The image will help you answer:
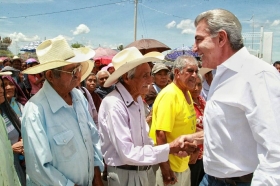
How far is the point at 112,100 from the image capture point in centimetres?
233

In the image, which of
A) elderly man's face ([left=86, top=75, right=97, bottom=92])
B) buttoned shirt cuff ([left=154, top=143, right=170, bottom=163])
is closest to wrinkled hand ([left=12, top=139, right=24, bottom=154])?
buttoned shirt cuff ([left=154, top=143, right=170, bottom=163])

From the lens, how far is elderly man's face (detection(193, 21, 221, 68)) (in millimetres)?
1812

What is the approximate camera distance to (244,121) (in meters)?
1.62

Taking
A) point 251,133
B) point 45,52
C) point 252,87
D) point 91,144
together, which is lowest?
point 91,144

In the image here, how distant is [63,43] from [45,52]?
0.17 meters

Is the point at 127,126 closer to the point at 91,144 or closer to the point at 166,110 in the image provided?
the point at 91,144

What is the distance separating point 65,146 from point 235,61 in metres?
1.38

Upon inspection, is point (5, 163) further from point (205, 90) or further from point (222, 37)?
point (205, 90)

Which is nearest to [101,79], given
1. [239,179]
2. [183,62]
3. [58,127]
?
A: [183,62]

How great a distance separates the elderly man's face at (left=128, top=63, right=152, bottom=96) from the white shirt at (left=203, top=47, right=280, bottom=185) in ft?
2.55

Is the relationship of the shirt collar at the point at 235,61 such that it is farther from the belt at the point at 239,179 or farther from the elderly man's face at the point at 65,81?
the elderly man's face at the point at 65,81

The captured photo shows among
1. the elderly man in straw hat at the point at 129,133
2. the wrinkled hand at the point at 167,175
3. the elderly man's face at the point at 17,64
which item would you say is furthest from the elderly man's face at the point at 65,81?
the elderly man's face at the point at 17,64

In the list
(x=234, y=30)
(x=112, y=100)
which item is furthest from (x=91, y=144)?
(x=234, y=30)

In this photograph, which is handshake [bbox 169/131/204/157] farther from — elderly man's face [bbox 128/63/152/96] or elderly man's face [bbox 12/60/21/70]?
elderly man's face [bbox 12/60/21/70]
